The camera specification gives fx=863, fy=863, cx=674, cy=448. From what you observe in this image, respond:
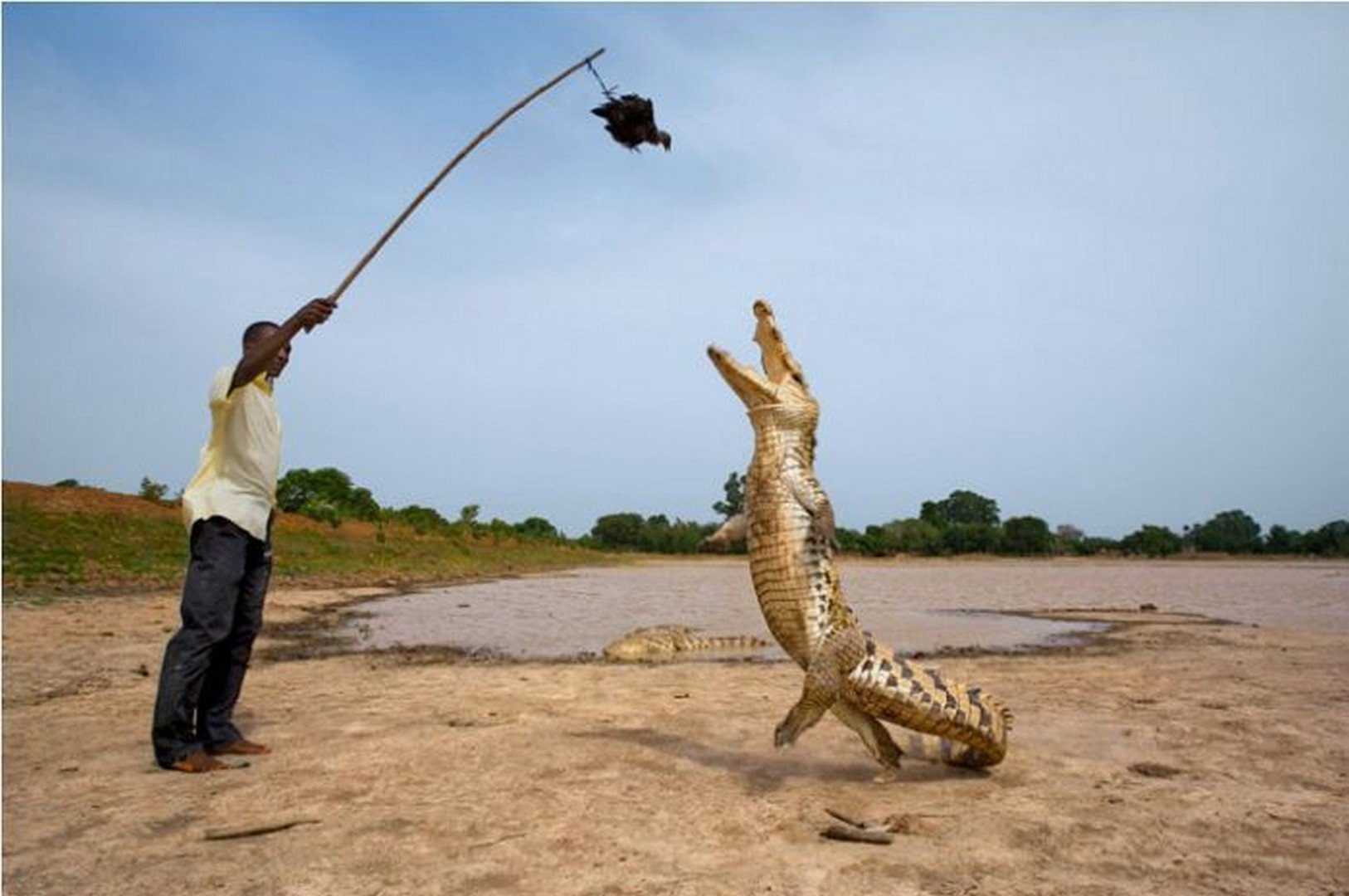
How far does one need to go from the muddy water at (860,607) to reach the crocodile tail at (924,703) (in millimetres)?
6221

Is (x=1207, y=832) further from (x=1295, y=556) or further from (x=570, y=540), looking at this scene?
(x=1295, y=556)

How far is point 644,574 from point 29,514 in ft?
67.6

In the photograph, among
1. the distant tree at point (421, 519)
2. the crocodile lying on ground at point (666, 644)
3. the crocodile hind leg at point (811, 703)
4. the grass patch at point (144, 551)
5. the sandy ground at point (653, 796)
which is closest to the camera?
the sandy ground at point (653, 796)

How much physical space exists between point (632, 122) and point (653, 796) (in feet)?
12.6

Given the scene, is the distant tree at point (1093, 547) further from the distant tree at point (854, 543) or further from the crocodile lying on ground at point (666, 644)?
the crocodile lying on ground at point (666, 644)

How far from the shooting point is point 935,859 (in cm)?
346

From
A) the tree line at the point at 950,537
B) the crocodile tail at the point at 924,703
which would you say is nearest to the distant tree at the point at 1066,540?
the tree line at the point at 950,537

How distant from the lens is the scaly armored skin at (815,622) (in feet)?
14.7

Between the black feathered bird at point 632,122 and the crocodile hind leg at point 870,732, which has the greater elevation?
the black feathered bird at point 632,122

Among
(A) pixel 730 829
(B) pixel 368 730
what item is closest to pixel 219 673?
(B) pixel 368 730

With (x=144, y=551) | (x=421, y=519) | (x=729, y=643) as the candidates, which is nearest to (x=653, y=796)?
(x=729, y=643)

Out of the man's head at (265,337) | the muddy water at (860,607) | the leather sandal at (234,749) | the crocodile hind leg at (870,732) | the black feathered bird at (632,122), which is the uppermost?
the black feathered bird at (632,122)

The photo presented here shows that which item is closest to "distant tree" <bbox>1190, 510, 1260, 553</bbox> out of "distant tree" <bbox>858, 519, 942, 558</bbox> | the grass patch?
"distant tree" <bbox>858, 519, 942, 558</bbox>

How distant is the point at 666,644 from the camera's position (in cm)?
1071
